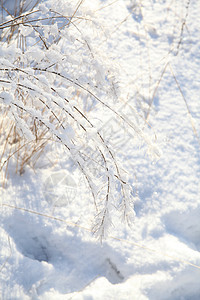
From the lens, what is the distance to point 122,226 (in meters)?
1.19

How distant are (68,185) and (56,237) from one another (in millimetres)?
258

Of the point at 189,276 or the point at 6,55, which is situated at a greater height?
the point at 6,55

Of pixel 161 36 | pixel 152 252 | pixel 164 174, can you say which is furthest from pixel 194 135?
pixel 161 36

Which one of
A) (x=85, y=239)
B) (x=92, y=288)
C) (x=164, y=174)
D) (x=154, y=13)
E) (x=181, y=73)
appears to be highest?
(x=154, y=13)

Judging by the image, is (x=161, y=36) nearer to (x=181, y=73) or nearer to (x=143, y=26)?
(x=143, y=26)

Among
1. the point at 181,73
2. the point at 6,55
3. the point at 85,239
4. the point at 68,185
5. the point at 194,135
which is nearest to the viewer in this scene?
the point at 6,55

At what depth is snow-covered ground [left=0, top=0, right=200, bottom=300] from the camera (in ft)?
3.30

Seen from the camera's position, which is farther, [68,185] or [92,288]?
[68,185]

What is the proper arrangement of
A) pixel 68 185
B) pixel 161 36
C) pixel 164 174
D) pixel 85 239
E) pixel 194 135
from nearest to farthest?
pixel 85 239
pixel 68 185
pixel 164 174
pixel 194 135
pixel 161 36

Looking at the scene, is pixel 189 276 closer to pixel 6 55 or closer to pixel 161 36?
pixel 6 55

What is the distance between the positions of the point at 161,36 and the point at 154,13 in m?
0.25

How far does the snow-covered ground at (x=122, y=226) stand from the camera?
1007 millimetres

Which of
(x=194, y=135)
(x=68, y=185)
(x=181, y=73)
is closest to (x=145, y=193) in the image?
(x=68, y=185)

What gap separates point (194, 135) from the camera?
1522 millimetres
